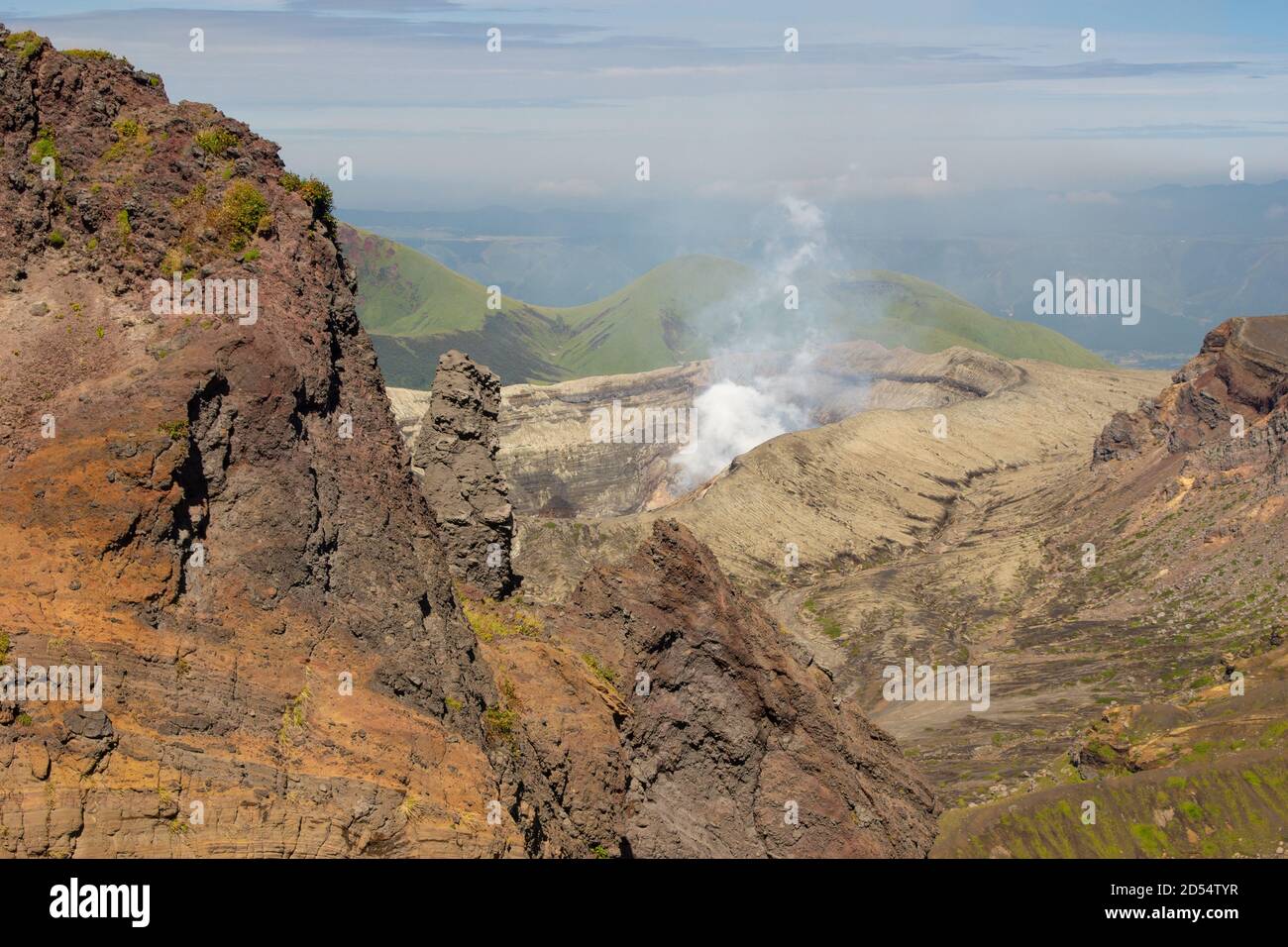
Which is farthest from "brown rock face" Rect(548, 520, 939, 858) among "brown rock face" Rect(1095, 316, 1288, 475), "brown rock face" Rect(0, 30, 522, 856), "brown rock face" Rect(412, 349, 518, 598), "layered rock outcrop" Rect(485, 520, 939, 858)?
"brown rock face" Rect(1095, 316, 1288, 475)

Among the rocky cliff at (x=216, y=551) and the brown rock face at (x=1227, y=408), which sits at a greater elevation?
the rocky cliff at (x=216, y=551)

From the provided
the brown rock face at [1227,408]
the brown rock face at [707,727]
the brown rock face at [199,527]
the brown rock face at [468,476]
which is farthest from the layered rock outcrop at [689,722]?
the brown rock face at [1227,408]

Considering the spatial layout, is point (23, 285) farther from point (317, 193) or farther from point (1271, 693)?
point (1271, 693)

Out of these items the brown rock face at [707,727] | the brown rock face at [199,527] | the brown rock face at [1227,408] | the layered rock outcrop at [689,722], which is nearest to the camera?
the brown rock face at [199,527]

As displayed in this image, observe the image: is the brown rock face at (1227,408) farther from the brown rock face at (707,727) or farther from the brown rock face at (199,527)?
the brown rock face at (199,527)

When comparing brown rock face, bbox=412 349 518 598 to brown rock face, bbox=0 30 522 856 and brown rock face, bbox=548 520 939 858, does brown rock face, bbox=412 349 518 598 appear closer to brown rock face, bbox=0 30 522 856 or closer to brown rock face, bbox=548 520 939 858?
brown rock face, bbox=548 520 939 858

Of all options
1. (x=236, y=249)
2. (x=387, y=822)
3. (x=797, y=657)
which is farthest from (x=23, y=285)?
(x=797, y=657)

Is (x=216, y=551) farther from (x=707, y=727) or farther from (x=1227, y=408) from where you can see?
(x=1227, y=408)
